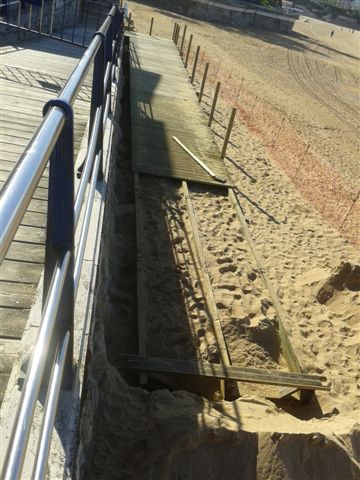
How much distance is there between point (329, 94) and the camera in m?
23.6

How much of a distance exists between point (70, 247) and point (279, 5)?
53.2 m

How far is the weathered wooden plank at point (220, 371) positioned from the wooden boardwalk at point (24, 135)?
1.78 metres

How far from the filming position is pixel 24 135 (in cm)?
450

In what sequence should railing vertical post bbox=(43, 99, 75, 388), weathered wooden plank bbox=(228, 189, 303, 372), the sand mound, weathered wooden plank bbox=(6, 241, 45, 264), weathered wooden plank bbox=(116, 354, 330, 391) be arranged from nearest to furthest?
railing vertical post bbox=(43, 99, 75, 388), weathered wooden plank bbox=(6, 241, 45, 264), weathered wooden plank bbox=(116, 354, 330, 391), weathered wooden plank bbox=(228, 189, 303, 372), the sand mound

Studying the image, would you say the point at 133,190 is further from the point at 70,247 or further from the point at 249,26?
the point at 249,26

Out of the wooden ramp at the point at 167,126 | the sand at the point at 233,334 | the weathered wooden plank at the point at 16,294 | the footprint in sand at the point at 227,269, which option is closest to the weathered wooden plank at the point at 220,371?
the sand at the point at 233,334

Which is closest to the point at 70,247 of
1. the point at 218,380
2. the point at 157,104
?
the point at 218,380

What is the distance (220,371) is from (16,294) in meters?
2.56

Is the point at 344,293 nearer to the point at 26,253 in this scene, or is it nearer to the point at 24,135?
the point at 24,135

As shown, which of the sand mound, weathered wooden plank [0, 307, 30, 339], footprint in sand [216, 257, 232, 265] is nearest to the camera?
weathered wooden plank [0, 307, 30, 339]

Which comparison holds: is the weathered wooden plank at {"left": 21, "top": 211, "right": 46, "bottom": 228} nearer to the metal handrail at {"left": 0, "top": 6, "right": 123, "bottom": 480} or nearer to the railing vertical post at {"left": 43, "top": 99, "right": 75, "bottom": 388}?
the metal handrail at {"left": 0, "top": 6, "right": 123, "bottom": 480}

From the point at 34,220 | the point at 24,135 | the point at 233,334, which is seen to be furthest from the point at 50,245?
the point at 233,334

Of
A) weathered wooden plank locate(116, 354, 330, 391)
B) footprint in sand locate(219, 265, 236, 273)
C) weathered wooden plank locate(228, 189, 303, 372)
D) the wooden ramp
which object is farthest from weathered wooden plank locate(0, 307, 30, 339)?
the wooden ramp

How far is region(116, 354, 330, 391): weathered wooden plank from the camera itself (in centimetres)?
432
